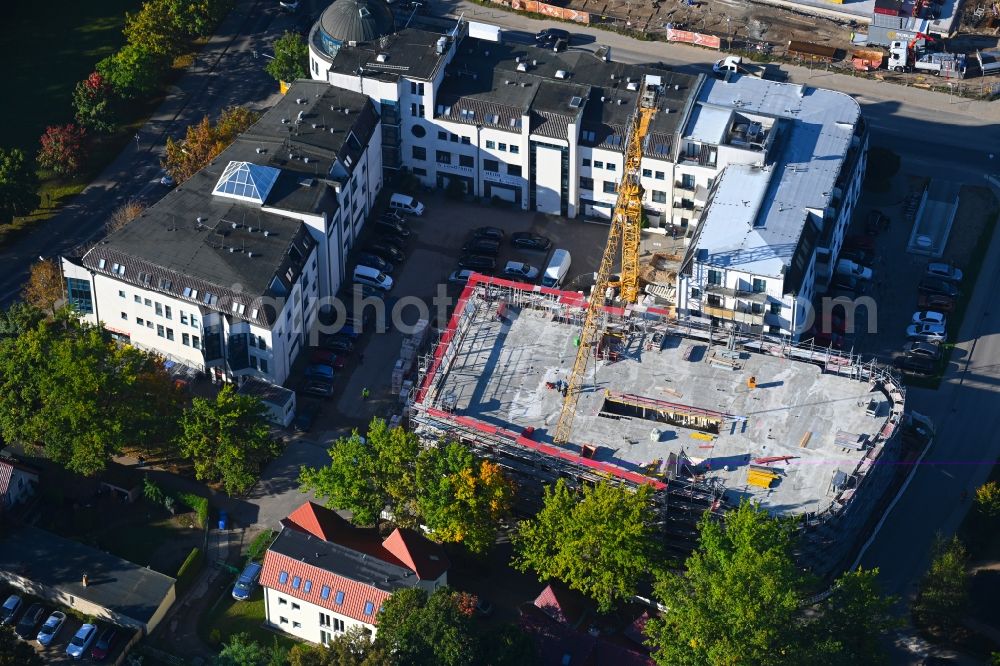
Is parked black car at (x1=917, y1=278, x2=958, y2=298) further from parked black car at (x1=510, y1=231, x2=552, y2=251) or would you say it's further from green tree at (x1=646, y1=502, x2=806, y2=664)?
green tree at (x1=646, y1=502, x2=806, y2=664)

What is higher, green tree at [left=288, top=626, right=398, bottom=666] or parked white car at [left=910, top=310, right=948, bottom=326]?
parked white car at [left=910, top=310, right=948, bottom=326]

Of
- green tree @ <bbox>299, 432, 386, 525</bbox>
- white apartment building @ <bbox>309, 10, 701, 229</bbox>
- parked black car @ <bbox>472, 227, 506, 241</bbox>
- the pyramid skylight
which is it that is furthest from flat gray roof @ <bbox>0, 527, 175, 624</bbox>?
white apartment building @ <bbox>309, 10, 701, 229</bbox>

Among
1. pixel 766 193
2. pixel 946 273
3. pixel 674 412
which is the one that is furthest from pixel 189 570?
pixel 946 273

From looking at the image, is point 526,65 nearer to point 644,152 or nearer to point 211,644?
point 644,152

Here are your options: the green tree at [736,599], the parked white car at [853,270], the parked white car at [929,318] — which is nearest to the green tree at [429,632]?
the green tree at [736,599]

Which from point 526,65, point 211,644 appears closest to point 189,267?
point 211,644

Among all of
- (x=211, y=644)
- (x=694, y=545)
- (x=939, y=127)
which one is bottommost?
(x=211, y=644)
